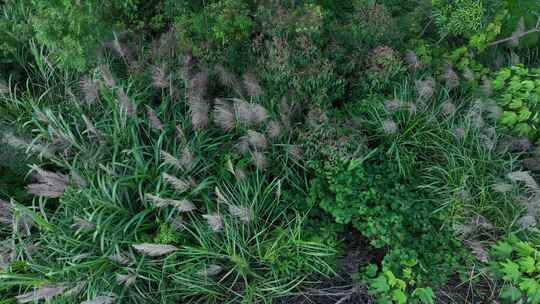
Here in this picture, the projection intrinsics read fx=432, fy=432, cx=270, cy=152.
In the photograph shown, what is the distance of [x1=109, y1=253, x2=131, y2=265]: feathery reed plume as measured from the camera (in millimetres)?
2738

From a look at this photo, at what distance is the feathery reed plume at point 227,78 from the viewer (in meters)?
3.45

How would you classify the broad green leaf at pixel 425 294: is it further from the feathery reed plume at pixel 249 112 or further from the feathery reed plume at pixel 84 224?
the feathery reed plume at pixel 84 224

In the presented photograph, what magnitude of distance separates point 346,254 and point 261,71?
5.11 feet

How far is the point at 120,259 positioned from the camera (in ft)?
9.07

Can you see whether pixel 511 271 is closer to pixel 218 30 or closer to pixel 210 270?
pixel 210 270

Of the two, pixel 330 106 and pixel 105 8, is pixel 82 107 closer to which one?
pixel 105 8

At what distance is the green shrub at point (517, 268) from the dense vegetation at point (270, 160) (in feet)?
0.05

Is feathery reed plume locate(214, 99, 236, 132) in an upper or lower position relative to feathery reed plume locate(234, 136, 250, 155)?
upper

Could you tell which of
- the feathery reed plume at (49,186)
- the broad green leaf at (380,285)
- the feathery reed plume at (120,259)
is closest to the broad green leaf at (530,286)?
the broad green leaf at (380,285)

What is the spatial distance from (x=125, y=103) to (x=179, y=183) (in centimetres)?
83

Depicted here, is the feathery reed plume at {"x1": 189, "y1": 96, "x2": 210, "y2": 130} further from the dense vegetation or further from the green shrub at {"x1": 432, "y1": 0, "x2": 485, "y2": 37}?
the green shrub at {"x1": 432, "y1": 0, "x2": 485, "y2": 37}

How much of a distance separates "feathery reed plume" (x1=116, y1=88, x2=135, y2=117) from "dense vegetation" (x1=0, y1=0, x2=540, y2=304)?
0.6 inches

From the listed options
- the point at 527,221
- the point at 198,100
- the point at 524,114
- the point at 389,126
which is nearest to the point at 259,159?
the point at 198,100

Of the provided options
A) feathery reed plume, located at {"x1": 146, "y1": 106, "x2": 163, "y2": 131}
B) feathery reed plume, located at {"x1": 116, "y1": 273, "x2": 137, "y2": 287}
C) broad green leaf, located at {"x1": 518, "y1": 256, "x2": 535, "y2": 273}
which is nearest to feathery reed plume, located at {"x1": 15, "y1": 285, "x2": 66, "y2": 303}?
feathery reed plume, located at {"x1": 116, "y1": 273, "x2": 137, "y2": 287}
